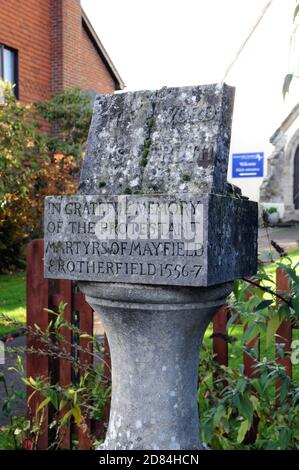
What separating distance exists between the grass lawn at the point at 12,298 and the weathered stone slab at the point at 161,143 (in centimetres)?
453

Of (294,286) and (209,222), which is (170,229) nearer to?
(209,222)

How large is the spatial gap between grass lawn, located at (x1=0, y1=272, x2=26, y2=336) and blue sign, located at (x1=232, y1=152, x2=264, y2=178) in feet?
37.3

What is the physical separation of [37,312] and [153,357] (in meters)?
1.32

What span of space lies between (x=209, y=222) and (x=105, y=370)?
1.61 m

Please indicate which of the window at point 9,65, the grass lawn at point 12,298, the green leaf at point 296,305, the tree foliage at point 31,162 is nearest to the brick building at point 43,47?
the window at point 9,65

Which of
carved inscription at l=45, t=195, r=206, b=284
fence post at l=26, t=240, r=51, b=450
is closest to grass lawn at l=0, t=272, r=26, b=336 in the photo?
fence post at l=26, t=240, r=51, b=450

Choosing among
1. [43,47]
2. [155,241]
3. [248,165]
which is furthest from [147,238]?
[248,165]

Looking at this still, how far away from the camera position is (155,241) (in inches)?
84.9

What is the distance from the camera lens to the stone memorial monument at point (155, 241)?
2.14 meters

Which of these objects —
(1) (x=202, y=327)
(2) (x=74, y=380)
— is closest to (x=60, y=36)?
(2) (x=74, y=380)

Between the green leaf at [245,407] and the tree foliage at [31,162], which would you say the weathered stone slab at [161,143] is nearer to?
the green leaf at [245,407]

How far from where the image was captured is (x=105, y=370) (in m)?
3.39

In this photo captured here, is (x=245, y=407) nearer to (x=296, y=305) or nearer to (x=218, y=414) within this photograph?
(x=218, y=414)

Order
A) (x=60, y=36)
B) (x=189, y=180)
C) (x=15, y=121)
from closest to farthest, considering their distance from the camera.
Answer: (x=189, y=180) → (x=15, y=121) → (x=60, y=36)
